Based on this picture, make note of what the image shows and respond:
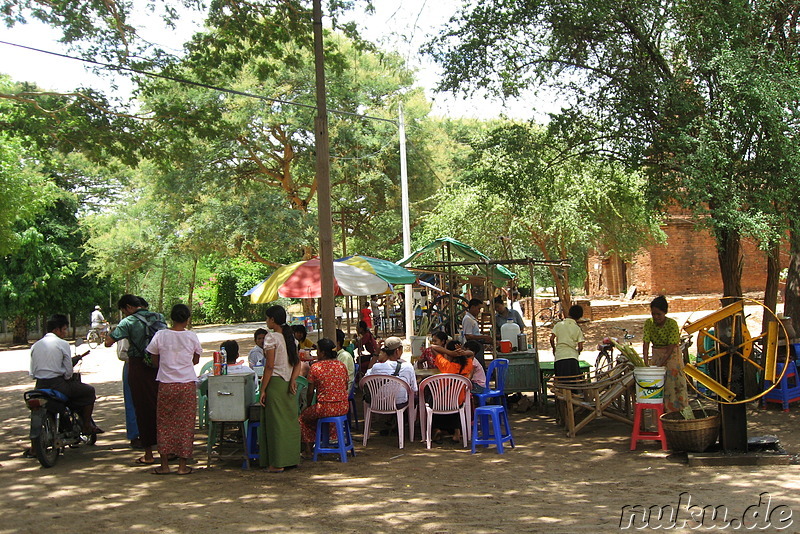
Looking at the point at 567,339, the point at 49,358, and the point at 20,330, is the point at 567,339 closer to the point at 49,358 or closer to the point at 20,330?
the point at 49,358

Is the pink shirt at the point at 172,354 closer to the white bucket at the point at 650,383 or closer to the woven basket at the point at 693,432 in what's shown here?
the white bucket at the point at 650,383

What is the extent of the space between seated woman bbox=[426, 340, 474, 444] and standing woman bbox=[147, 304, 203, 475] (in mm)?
2951

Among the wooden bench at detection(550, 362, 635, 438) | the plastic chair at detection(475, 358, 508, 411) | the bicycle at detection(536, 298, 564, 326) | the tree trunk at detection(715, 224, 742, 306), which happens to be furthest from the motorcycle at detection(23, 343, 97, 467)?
the bicycle at detection(536, 298, 564, 326)

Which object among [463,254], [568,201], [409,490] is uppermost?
[568,201]

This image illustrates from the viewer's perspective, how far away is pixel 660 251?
2780cm

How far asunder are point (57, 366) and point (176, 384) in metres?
1.85

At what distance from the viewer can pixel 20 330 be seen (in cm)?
3362

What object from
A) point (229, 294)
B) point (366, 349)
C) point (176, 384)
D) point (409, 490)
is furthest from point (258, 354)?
point (229, 294)

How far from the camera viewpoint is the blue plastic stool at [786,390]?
391 inches

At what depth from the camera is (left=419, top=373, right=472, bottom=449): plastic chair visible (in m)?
8.58

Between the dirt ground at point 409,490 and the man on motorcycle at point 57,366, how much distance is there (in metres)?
0.70

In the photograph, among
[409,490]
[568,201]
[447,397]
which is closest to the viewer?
[409,490]

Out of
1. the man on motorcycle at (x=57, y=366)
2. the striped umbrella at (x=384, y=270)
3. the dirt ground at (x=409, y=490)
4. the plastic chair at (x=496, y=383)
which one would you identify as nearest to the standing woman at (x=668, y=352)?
the dirt ground at (x=409, y=490)

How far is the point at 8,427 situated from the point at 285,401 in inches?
238
